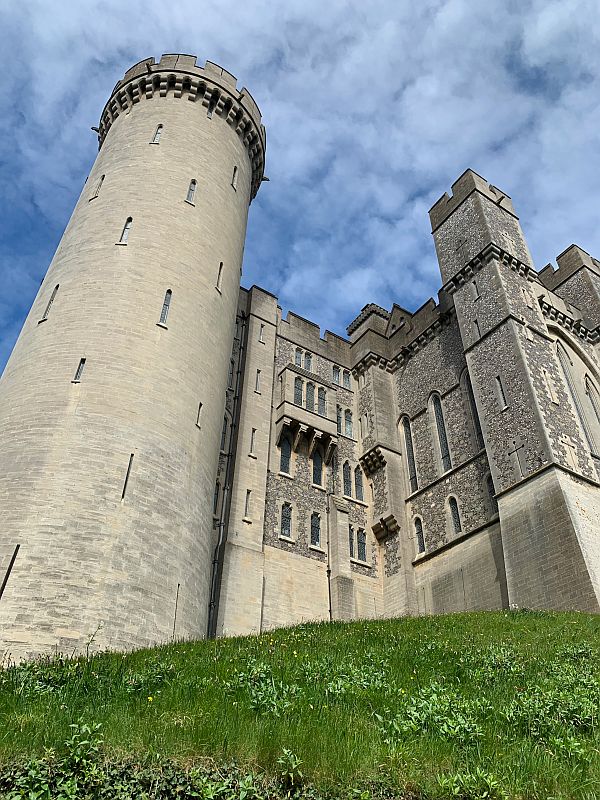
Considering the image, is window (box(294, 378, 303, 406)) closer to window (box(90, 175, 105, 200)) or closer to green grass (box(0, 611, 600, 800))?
window (box(90, 175, 105, 200))

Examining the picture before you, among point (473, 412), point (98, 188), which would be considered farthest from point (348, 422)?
point (98, 188)

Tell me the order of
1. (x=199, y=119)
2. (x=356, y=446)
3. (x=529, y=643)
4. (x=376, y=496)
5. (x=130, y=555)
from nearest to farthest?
(x=529, y=643)
(x=130, y=555)
(x=199, y=119)
(x=376, y=496)
(x=356, y=446)

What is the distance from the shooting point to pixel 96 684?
7805mm

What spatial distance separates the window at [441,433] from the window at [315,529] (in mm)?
5269

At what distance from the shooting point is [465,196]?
93.8ft

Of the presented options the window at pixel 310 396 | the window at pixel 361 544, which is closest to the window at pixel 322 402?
the window at pixel 310 396

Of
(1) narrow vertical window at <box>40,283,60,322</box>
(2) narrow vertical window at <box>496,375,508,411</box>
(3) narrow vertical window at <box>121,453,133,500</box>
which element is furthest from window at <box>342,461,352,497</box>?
(1) narrow vertical window at <box>40,283,60,322</box>

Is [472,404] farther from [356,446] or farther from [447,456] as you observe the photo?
[356,446]

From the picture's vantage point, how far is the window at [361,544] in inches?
981

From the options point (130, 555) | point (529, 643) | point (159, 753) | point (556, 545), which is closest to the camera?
point (159, 753)

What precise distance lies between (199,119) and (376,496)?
53.2 ft

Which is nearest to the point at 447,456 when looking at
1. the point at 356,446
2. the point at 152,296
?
the point at 356,446

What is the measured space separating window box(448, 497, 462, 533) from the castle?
79 mm

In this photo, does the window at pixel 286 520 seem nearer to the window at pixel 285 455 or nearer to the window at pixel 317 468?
the window at pixel 285 455
